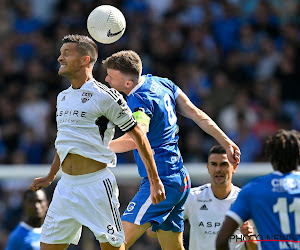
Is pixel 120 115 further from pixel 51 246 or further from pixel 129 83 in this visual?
pixel 51 246

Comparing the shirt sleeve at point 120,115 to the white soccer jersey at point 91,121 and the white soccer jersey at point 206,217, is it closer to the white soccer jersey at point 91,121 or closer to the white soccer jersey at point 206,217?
the white soccer jersey at point 91,121

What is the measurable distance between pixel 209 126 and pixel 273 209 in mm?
2154

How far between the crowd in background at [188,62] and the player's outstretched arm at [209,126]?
4848 mm

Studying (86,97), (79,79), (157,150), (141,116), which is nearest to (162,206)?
(157,150)

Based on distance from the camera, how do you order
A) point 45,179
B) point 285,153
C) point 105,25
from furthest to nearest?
point 105,25
point 45,179
point 285,153

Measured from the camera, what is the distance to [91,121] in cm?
555

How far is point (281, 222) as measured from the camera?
4.36 meters

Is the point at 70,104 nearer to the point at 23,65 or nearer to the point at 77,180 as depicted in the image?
the point at 77,180

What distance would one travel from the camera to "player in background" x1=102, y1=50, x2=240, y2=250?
20.2ft

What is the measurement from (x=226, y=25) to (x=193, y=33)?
67 centimetres

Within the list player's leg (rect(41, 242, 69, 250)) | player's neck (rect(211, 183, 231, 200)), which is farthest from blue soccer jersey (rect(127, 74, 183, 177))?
player's leg (rect(41, 242, 69, 250))

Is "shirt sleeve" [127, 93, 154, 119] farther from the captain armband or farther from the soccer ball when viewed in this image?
the soccer ball

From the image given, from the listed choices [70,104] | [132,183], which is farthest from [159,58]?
[70,104]

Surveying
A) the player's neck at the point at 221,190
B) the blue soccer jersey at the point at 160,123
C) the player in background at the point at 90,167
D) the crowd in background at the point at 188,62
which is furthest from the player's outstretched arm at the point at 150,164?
the crowd in background at the point at 188,62
